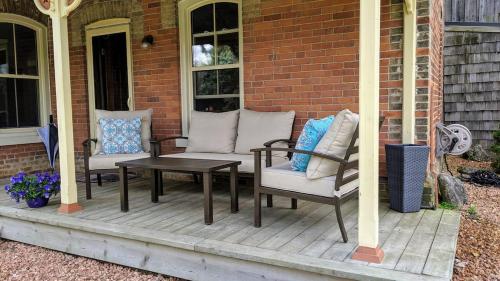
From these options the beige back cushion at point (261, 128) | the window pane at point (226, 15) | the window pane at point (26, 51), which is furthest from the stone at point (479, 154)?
the window pane at point (26, 51)

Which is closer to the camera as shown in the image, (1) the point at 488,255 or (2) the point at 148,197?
(1) the point at 488,255

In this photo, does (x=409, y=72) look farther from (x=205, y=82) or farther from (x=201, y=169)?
(x=205, y=82)

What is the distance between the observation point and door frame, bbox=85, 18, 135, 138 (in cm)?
530

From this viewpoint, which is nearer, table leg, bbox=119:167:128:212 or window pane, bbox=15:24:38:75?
table leg, bbox=119:167:128:212

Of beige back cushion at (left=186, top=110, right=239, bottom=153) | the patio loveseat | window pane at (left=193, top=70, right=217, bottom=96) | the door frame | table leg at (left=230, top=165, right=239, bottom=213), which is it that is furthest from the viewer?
the door frame

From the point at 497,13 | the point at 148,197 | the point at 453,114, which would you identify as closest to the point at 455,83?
the point at 453,114

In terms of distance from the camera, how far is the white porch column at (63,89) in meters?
3.35

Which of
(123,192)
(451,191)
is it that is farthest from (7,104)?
(451,191)

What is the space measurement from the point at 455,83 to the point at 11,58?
24.6ft

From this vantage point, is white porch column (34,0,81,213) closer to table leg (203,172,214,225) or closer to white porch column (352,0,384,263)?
table leg (203,172,214,225)

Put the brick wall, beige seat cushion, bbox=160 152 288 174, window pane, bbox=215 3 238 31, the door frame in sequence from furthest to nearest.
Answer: the door frame
window pane, bbox=215 3 238 31
the brick wall
beige seat cushion, bbox=160 152 288 174

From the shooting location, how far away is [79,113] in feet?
18.7

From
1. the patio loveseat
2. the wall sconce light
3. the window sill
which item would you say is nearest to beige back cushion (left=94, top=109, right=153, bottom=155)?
the patio loveseat

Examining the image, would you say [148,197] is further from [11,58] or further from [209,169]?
[11,58]
